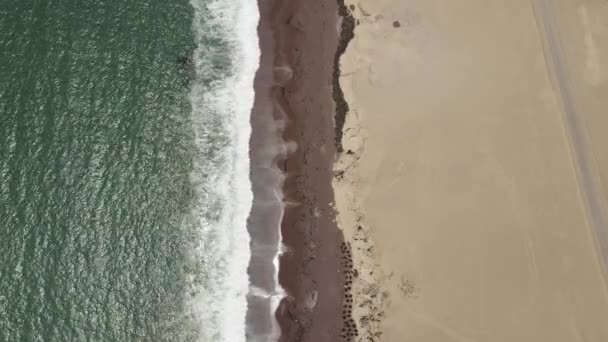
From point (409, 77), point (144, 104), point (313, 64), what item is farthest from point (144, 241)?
point (409, 77)

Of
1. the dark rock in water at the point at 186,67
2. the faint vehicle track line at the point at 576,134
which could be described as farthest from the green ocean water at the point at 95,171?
the faint vehicle track line at the point at 576,134

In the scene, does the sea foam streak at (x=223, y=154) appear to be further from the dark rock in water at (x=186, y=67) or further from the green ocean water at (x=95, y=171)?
the green ocean water at (x=95, y=171)

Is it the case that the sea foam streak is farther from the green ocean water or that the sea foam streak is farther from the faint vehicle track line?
the faint vehicle track line

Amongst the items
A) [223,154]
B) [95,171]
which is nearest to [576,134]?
[223,154]

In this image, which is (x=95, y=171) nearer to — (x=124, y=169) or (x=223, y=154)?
(x=124, y=169)

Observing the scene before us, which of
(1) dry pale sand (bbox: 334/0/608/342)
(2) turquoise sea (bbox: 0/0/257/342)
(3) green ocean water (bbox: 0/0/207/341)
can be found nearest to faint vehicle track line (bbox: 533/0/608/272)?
(1) dry pale sand (bbox: 334/0/608/342)

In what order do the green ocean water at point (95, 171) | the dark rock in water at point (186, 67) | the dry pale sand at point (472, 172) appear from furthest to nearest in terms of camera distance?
the dark rock in water at point (186, 67) < the green ocean water at point (95, 171) < the dry pale sand at point (472, 172)
